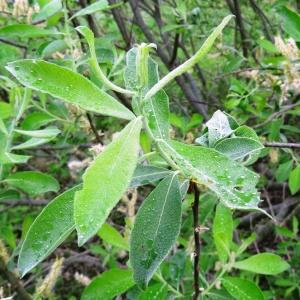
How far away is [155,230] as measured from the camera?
0.80m

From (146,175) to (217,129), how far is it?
5.8 inches

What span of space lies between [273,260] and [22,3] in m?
0.99

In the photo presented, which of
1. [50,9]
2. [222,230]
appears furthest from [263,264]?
[50,9]

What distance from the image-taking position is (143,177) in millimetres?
859

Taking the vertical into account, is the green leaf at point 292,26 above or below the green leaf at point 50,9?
below

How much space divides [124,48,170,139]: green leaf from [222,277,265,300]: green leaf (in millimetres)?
437

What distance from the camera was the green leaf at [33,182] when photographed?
1.25 metres

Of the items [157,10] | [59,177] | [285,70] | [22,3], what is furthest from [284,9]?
[59,177]

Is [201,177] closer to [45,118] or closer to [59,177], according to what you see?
[45,118]

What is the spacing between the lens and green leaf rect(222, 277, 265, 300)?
3.54 ft

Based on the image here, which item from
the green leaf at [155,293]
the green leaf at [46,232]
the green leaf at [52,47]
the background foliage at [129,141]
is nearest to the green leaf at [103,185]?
the background foliage at [129,141]

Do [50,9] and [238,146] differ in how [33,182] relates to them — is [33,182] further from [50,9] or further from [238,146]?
[238,146]

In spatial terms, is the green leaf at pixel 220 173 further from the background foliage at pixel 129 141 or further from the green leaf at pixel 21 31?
the green leaf at pixel 21 31

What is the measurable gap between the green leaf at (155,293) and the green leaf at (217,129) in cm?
43
